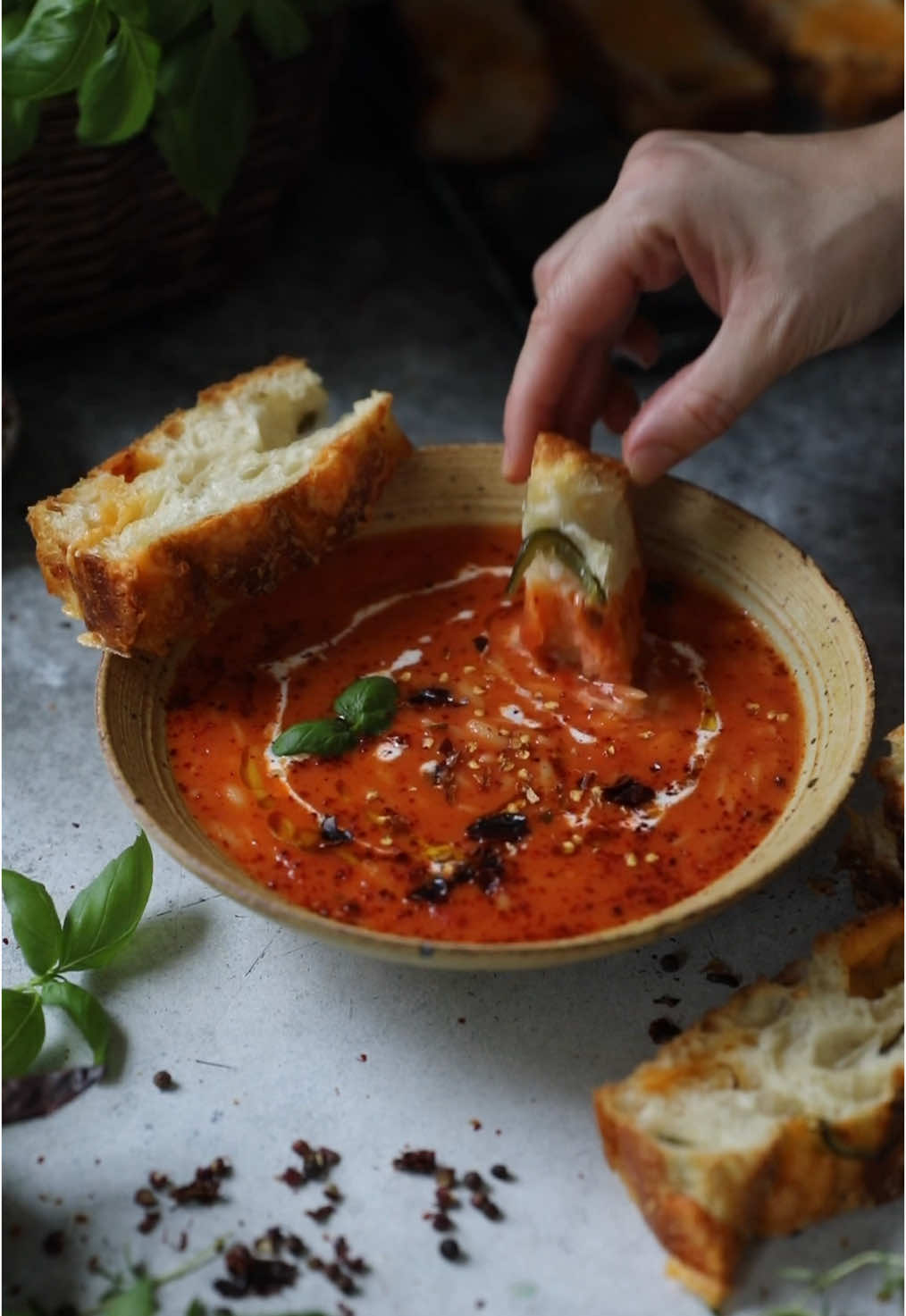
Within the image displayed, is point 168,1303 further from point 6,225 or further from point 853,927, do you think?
point 6,225

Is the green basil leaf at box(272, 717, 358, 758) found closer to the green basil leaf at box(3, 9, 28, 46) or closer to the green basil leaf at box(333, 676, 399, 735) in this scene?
the green basil leaf at box(333, 676, 399, 735)

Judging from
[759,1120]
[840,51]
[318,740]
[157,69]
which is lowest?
[759,1120]

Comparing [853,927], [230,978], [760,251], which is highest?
[760,251]

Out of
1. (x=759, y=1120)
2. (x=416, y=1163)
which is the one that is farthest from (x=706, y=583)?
(x=416, y=1163)

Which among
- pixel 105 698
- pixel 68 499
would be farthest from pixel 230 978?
pixel 68 499

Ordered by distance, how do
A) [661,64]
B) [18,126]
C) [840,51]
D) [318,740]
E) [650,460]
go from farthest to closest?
[661,64] < [840,51] < [18,126] < [650,460] < [318,740]

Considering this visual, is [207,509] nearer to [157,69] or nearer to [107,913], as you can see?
[107,913]

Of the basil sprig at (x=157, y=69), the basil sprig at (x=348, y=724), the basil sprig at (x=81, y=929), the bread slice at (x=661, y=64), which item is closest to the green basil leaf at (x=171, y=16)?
the basil sprig at (x=157, y=69)
